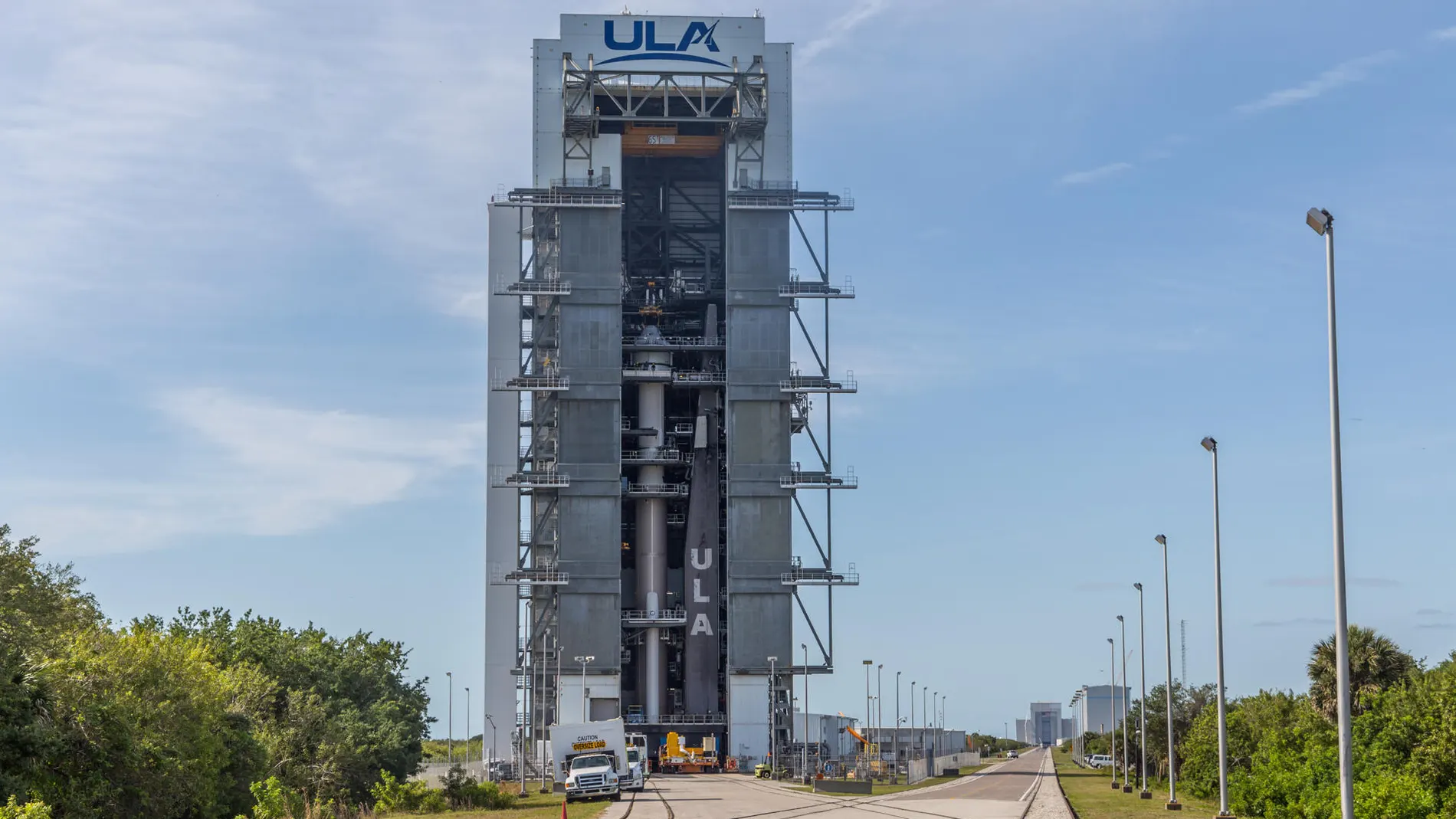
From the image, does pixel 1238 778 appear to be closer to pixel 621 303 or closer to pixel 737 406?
pixel 737 406

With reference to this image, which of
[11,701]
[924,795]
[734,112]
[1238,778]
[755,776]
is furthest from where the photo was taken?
[734,112]

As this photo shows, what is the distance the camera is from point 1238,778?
58.9 metres

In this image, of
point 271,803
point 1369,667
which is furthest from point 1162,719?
point 271,803

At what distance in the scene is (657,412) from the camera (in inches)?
3792

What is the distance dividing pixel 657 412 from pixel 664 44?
22979mm

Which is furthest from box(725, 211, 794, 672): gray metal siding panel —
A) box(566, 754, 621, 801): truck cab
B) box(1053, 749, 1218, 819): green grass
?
box(566, 754, 621, 801): truck cab

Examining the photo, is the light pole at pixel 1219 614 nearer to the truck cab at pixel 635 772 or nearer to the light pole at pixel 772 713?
the truck cab at pixel 635 772

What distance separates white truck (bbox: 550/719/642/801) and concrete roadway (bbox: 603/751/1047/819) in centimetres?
145

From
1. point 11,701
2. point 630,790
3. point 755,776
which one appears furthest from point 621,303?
point 11,701

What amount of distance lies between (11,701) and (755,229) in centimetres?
6886

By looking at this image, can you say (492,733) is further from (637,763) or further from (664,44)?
(664,44)

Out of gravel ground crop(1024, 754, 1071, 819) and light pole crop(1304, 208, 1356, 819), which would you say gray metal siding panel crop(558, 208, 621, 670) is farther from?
light pole crop(1304, 208, 1356, 819)

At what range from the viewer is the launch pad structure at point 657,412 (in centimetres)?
9169

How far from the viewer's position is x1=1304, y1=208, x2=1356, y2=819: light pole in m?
25.2
